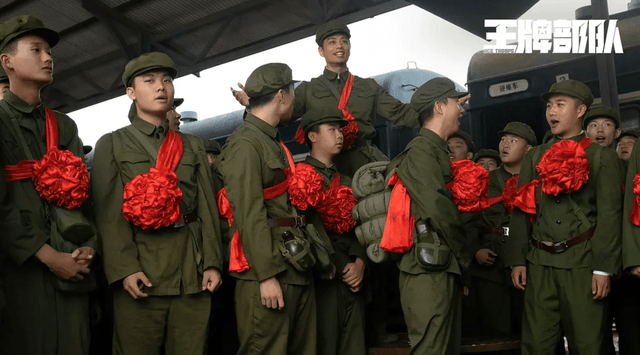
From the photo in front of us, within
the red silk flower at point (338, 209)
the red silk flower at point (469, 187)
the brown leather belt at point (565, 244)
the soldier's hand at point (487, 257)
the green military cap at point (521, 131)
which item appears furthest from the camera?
the green military cap at point (521, 131)

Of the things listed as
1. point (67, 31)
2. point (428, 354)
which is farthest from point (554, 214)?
point (67, 31)

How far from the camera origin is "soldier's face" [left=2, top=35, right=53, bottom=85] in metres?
3.24

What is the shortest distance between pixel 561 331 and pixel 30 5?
7838 mm

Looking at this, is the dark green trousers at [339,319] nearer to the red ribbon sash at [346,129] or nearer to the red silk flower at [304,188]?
the red silk flower at [304,188]

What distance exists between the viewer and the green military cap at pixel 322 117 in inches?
169

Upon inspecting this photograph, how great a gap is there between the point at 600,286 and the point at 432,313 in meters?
1.01

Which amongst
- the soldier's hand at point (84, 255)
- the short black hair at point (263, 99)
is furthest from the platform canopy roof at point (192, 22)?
the soldier's hand at point (84, 255)

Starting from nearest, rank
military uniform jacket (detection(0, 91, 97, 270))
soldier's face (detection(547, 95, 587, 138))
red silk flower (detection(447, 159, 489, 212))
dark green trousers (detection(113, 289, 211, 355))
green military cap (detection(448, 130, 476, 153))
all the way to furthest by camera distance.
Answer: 1. military uniform jacket (detection(0, 91, 97, 270))
2. dark green trousers (detection(113, 289, 211, 355))
3. red silk flower (detection(447, 159, 489, 212))
4. soldier's face (detection(547, 95, 587, 138))
5. green military cap (detection(448, 130, 476, 153))

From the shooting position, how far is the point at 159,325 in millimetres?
3225

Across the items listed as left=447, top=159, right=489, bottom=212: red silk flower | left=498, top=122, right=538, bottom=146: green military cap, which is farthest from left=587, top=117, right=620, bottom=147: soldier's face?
left=447, top=159, right=489, bottom=212: red silk flower

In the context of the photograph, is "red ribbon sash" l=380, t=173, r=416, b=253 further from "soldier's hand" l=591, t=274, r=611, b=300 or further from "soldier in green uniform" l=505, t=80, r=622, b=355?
"soldier's hand" l=591, t=274, r=611, b=300

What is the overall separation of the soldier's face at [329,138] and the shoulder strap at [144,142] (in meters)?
1.29

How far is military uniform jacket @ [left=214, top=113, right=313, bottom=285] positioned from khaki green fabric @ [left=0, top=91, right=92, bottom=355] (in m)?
0.77

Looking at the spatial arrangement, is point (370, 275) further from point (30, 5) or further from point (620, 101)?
point (30, 5)
